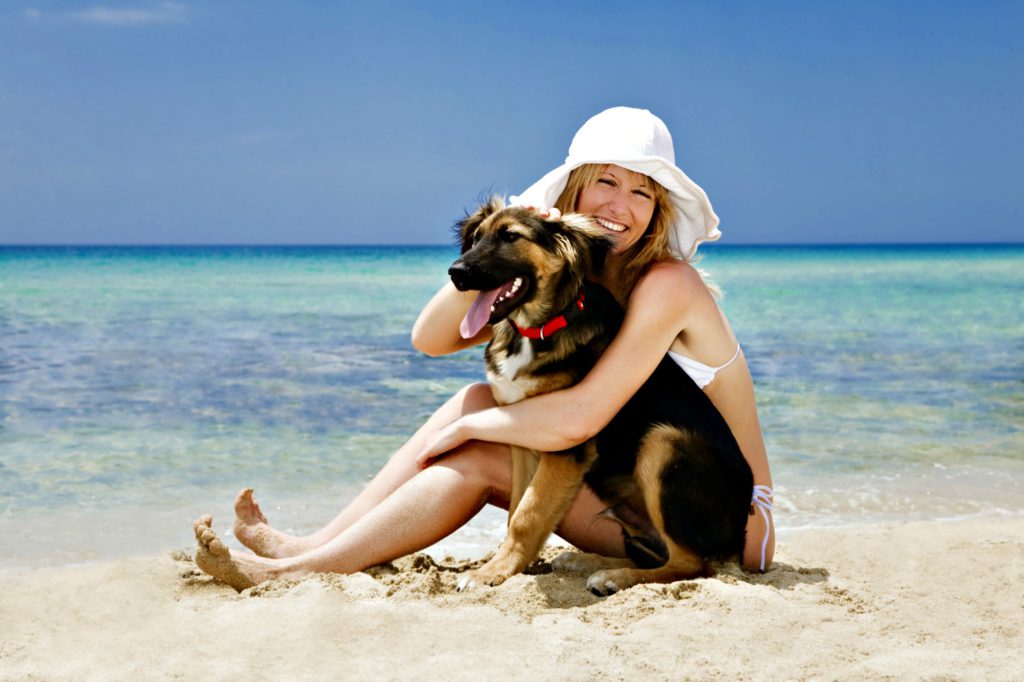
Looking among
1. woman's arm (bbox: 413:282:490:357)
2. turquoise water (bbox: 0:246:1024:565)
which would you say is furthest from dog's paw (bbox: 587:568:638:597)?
turquoise water (bbox: 0:246:1024:565)

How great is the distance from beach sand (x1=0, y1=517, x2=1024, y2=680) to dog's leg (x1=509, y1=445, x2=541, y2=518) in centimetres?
32

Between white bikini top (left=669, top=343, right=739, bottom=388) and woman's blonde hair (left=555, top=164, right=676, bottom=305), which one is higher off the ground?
woman's blonde hair (left=555, top=164, right=676, bottom=305)

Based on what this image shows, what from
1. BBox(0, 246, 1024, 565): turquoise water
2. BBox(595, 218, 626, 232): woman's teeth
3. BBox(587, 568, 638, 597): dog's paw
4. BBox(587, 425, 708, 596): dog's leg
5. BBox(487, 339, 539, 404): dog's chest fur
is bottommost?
BBox(0, 246, 1024, 565): turquoise water

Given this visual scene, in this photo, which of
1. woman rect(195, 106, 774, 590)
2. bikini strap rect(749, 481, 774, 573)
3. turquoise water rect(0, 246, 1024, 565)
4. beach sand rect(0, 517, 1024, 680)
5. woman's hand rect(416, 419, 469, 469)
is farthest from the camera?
turquoise water rect(0, 246, 1024, 565)

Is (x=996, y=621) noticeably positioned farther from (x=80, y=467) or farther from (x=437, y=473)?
(x=80, y=467)

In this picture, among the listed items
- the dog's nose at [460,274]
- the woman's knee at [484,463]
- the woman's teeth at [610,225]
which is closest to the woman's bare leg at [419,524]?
the woman's knee at [484,463]

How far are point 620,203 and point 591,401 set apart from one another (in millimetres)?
837

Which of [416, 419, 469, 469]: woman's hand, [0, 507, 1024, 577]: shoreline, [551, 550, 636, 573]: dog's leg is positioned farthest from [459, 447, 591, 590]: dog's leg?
[0, 507, 1024, 577]: shoreline

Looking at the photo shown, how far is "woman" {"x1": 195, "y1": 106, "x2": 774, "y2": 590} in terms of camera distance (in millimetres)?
3521

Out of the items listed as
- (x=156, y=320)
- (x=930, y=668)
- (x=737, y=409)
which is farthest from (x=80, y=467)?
(x=156, y=320)

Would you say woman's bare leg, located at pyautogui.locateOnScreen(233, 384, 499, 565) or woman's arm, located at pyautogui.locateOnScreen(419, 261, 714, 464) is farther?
woman's bare leg, located at pyautogui.locateOnScreen(233, 384, 499, 565)

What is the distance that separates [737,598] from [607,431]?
0.76 metres

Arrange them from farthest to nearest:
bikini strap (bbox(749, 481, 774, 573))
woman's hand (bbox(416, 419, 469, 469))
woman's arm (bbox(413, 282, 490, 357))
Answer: woman's arm (bbox(413, 282, 490, 357)) → woman's hand (bbox(416, 419, 469, 469)) → bikini strap (bbox(749, 481, 774, 573))

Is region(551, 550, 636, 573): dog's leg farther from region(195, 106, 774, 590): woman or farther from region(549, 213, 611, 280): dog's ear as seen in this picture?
region(549, 213, 611, 280): dog's ear
